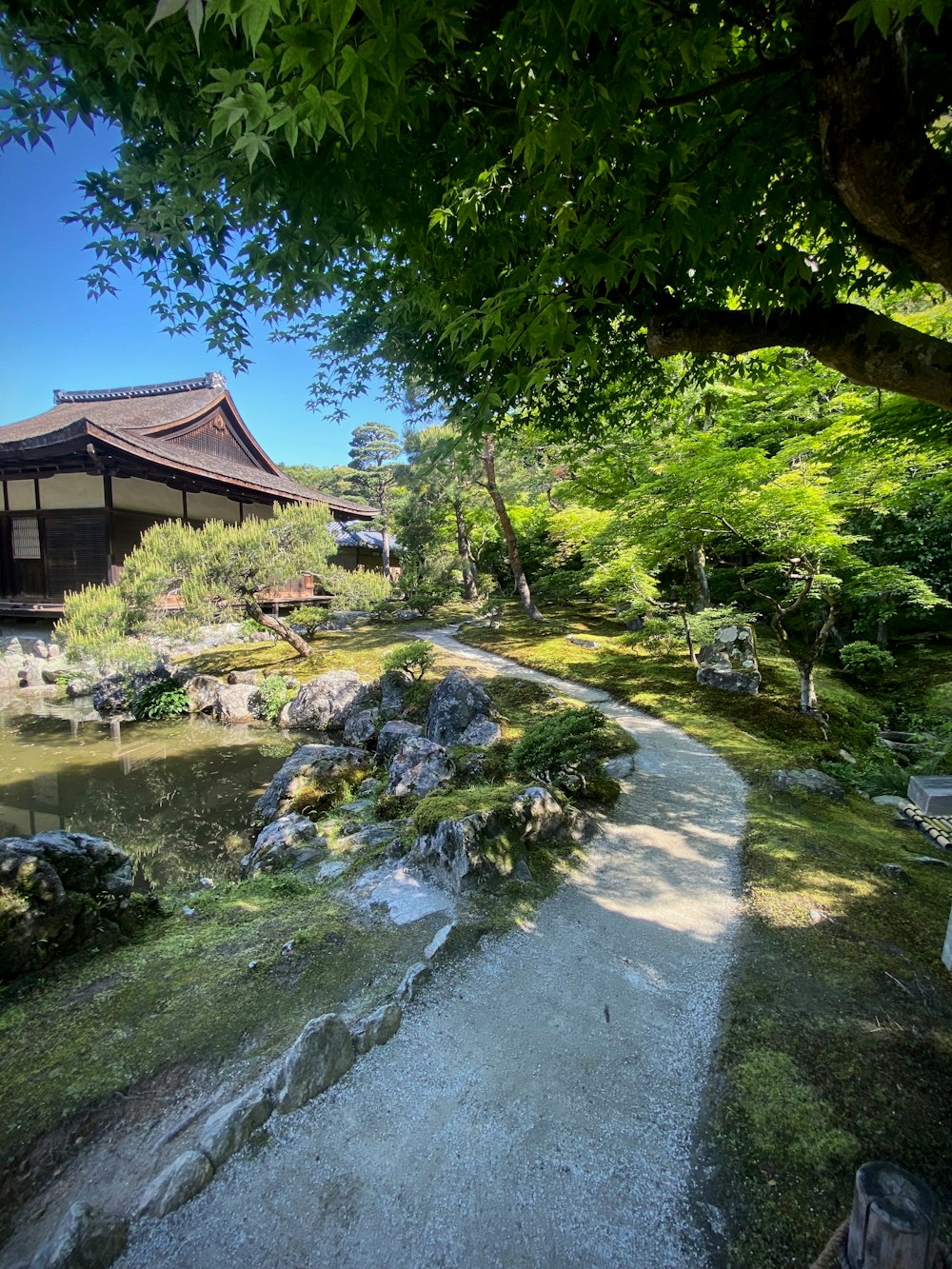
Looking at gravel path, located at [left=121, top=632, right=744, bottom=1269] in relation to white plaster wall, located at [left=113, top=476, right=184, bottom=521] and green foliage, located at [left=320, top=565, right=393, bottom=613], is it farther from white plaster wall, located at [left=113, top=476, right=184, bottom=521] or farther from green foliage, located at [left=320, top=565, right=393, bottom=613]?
white plaster wall, located at [left=113, top=476, right=184, bottom=521]

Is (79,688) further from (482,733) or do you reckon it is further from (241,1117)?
(241,1117)

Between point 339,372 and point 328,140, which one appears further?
point 339,372

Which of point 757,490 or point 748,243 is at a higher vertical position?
point 748,243

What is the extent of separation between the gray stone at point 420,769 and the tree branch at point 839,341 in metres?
4.68

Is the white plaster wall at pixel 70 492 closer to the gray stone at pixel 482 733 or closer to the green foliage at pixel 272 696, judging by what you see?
the green foliage at pixel 272 696

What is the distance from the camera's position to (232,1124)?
216 centimetres

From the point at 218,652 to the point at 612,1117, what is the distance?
14.8 meters

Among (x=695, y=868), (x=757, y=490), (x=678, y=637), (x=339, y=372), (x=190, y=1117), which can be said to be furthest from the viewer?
(x=678, y=637)

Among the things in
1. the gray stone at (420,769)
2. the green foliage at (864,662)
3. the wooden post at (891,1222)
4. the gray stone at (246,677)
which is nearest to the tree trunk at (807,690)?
the green foliage at (864,662)

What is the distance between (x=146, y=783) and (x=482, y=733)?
16.7 feet

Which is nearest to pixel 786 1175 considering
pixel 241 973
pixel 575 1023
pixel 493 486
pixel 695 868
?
pixel 575 1023

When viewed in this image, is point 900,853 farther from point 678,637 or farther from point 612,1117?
point 678,637

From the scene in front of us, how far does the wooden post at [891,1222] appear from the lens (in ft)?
4.60

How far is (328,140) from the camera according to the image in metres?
2.47
